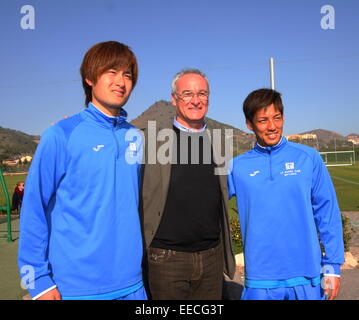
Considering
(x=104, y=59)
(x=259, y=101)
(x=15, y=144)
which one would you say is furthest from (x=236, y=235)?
(x=15, y=144)

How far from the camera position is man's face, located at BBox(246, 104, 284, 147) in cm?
262

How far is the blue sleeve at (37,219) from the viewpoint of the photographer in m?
1.97

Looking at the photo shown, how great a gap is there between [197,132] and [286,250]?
1.17m

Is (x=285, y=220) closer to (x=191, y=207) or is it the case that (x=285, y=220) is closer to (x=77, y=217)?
(x=191, y=207)

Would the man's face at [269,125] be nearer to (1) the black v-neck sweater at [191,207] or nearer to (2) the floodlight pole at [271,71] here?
(1) the black v-neck sweater at [191,207]

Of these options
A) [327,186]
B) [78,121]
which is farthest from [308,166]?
[78,121]

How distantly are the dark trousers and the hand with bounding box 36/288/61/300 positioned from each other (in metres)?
0.82

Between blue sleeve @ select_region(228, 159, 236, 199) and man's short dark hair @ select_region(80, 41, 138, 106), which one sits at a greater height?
man's short dark hair @ select_region(80, 41, 138, 106)

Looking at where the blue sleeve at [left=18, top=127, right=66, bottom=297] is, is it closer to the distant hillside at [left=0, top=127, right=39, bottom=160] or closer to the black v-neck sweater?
the black v-neck sweater

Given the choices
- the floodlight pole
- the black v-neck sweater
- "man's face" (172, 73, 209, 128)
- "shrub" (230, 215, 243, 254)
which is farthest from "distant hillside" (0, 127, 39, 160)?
the black v-neck sweater

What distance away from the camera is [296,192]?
2.52 m

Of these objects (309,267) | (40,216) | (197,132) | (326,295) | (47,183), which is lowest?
(326,295)

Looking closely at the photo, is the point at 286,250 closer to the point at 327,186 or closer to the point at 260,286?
the point at 260,286
